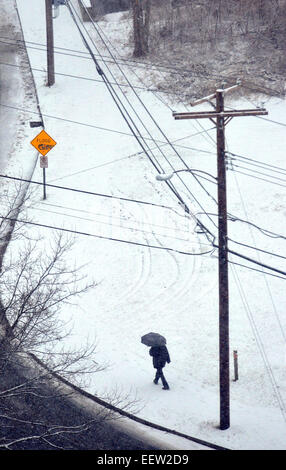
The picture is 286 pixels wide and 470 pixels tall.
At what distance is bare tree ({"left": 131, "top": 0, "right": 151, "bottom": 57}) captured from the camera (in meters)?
34.1

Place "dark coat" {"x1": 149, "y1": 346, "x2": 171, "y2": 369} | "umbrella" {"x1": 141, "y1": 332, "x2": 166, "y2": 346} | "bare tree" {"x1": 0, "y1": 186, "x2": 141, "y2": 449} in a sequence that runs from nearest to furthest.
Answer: "bare tree" {"x1": 0, "y1": 186, "x2": 141, "y2": 449} → "umbrella" {"x1": 141, "y1": 332, "x2": 166, "y2": 346} → "dark coat" {"x1": 149, "y1": 346, "x2": 171, "y2": 369}

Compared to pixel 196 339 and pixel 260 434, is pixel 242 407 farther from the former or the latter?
pixel 196 339

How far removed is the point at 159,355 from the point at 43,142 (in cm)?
1057

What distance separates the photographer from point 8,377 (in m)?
15.2

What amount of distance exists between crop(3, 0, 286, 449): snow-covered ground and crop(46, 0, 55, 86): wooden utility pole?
616mm

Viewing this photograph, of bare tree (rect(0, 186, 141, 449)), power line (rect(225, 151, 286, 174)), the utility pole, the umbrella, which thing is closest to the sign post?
power line (rect(225, 151, 286, 174))

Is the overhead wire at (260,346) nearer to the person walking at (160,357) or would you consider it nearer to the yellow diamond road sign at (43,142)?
the person walking at (160,357)

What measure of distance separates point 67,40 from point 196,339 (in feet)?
79.0

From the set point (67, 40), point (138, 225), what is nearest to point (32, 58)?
point (67, 40)

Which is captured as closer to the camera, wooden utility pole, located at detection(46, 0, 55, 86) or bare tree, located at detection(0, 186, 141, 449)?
bare tree, located at detection(0, 186, 141, 449)

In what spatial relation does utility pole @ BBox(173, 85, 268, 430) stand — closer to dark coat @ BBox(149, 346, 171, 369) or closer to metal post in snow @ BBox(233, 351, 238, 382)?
dark coat @ BBox(149, 346, 171, 369)

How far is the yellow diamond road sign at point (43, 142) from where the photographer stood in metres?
24.1

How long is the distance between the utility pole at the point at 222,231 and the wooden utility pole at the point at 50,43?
1946cm

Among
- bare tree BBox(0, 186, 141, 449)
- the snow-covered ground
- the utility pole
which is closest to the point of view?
bare tree BBox(0, 186, 141, 449)
